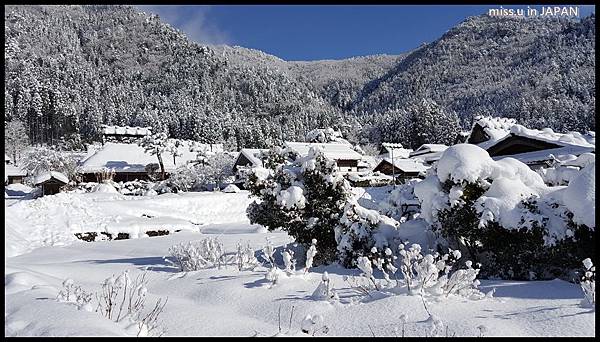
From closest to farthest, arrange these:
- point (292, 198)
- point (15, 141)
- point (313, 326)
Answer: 1. point (313, 326)
2. point (292, 198)
3. point (15, 141)

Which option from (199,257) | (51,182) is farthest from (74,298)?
(51,182)

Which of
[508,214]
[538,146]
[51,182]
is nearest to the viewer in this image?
[508,214]

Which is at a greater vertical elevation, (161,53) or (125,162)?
(161,53)

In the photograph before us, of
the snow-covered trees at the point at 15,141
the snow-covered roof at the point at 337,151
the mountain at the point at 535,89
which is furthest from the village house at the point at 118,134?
the mountain at the point at 535,89

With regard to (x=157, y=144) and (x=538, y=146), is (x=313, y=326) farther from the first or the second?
(x=157, y=144)

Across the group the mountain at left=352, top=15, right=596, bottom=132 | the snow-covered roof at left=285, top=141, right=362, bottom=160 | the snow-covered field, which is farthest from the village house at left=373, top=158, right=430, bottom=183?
the mountain at left=352, top=15, right=596, bottom=132

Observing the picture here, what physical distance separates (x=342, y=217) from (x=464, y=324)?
4.26 meters

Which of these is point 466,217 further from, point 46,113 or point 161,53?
point 161,53

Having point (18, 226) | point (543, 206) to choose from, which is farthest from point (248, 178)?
point (18, 226)

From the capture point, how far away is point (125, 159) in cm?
5675

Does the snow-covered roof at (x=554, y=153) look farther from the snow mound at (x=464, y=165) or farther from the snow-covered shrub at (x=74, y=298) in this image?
the snow-covered shrub at (x=74, y=298)

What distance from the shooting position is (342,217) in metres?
8.93

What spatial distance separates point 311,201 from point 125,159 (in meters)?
52.0

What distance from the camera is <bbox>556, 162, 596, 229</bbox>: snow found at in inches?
245
